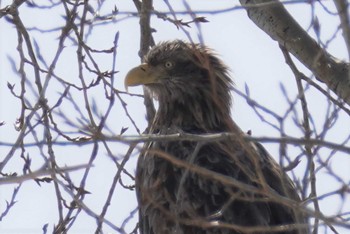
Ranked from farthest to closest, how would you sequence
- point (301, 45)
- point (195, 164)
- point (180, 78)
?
point (180, 78) < point (195, 164) < point (301, 45)

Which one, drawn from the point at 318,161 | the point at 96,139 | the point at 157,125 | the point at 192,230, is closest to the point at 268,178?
the point at 192,230

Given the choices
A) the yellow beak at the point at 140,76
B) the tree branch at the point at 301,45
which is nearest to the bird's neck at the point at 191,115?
the yellow beak at the point at 140,76

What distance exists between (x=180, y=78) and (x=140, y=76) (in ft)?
1.33

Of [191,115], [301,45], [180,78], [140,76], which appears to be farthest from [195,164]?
[180,78]

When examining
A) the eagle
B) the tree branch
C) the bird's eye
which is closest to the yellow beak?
the eagle

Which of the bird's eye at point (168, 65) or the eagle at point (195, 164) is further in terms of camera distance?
the bird's eye at point (168, 65)

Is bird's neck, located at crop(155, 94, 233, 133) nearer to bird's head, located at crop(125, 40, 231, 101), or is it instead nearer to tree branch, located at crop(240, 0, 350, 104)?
bird's head, located at crop(125, 40, 231, 101)

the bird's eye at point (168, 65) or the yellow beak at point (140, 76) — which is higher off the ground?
the bird's eye at point (168, 65)

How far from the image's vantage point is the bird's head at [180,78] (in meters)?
8.55

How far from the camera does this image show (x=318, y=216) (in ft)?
15.1

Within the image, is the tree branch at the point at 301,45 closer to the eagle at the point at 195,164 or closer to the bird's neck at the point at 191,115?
the eagle at the point at 195,164

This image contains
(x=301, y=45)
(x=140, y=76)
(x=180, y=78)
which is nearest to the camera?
(x=301, y=45)

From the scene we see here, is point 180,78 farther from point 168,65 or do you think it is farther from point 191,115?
point 191,115

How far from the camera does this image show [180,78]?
869 centimetres
